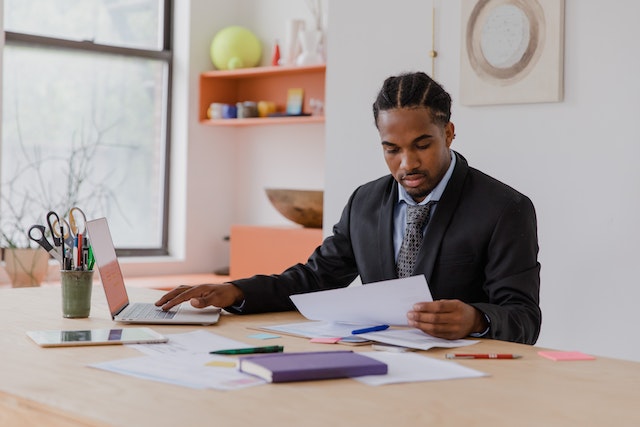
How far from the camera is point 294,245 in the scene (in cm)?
436

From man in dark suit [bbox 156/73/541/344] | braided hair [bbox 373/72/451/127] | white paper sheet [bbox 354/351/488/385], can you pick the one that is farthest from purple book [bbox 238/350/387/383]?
braided hair [bbox 373/72/451/127]

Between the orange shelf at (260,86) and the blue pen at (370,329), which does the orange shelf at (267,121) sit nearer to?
the orange shelf at (260,86)

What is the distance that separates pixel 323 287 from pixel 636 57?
3.88 feet

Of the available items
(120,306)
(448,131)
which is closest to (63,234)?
(120,306)

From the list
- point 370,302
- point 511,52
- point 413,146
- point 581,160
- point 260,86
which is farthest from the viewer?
point 260,86

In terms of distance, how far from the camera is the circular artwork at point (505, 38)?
2998mm

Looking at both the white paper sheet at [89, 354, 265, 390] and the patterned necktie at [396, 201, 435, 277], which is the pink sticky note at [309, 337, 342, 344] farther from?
the patterned necktie at [396, 201, 435, 277]

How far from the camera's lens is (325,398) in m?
1.25

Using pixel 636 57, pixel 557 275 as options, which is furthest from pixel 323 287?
pixel 636 57

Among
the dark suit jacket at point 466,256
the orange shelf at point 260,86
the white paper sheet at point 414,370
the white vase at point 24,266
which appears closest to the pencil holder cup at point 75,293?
the dark suit jacket at point 466,256

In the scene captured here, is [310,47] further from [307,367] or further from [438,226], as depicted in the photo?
[307,367]

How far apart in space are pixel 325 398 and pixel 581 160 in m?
1.88

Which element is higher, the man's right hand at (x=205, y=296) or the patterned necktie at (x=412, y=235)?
the patterned necktie at (x=412, y=235)

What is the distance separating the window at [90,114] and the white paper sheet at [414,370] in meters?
3.28
